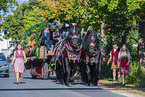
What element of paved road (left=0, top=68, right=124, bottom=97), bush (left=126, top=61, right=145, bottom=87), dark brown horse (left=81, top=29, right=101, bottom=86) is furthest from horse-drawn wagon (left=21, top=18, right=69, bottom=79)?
paved road (left=0, top=68, right=124, bottom=97)

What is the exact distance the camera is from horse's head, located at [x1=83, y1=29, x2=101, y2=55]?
15.8m

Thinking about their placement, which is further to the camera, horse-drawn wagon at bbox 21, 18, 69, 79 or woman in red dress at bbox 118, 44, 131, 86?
horse-drawn wagon at bbox 21, 18, 69, 79

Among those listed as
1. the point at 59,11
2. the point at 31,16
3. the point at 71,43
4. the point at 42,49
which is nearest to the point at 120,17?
the point at 42,49

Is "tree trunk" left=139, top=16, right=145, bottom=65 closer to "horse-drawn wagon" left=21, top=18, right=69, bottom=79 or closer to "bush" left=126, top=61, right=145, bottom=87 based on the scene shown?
"bush" left=126, top=61, right=145, bottom=87

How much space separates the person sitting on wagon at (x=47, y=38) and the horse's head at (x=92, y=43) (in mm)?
4248

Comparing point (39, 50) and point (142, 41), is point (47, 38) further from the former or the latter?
point (142, 41)

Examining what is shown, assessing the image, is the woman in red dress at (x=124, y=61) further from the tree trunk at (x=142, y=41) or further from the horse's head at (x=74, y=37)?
the tree trunk at (x=142, y=41)

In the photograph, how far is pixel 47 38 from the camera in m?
20.1

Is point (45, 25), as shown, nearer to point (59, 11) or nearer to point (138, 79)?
point (138, 79)

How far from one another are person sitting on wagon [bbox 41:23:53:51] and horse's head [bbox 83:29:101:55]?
4248 millimetres

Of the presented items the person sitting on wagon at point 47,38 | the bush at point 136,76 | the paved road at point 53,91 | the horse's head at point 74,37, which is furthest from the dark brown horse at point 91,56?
the person sitting on wagon at point 47,38

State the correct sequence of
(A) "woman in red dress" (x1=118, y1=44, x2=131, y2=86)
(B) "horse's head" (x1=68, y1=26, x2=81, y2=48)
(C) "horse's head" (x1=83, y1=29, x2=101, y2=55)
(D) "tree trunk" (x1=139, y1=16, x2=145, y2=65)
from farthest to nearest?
(D) "tree trunk" (x1=139, y1=16, x2=145, y2=65), (A) "woman in red dress" (x1=118, y1=44, x2=131, y2=86), (C) "horse's head" (x1=83, y1=29, x2=101, y2=55), (B) "horse's head" (x1=68, y1=26, x2=81, y2=48)

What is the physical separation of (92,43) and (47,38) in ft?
15.6

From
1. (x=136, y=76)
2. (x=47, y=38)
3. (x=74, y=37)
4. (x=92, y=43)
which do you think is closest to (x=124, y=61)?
(x=136, y=76)
